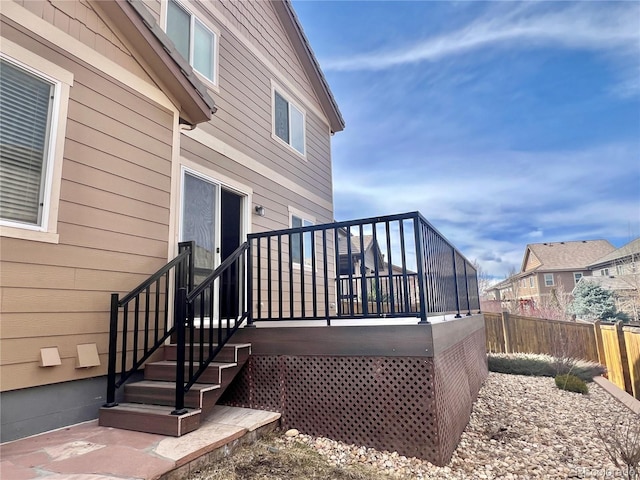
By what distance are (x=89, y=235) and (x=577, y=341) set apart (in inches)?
442

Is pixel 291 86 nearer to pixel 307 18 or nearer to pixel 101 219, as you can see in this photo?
pixel 307 18

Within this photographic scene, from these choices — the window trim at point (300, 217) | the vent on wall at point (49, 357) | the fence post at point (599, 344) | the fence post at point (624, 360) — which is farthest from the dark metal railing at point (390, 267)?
the fence post at point (599, 344)

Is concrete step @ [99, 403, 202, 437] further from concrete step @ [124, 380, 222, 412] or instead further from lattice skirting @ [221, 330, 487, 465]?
lattice skirting @ [221, 330, 487, 465]

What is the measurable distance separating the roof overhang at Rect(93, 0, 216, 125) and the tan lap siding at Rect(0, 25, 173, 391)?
0.32 metres

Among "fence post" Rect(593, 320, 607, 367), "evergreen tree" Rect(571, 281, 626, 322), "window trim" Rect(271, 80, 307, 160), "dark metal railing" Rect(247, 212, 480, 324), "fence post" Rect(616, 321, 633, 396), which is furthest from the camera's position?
"evergreen tree" Rect(571, 281, 626, 322)

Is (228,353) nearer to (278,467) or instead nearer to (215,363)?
(215,363)

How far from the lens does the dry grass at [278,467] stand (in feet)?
8.40

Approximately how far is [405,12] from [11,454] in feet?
47.0

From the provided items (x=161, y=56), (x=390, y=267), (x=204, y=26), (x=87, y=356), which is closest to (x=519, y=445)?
(x=390, y=267)

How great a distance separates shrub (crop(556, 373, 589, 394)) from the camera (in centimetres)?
709

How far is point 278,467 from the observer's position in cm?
275

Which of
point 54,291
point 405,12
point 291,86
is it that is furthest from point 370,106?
point 54,291

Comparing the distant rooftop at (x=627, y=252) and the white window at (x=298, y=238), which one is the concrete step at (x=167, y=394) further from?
the distant rooftop at (x=627, y=252)

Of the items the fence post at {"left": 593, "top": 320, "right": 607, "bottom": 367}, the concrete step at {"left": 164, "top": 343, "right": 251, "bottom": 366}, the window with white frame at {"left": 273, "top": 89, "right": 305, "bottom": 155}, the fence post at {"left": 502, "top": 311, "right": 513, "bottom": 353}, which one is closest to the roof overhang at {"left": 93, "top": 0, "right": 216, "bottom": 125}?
the concrete step at {"left": 164, "top": 343, "right": 251, "bottom": 366}
